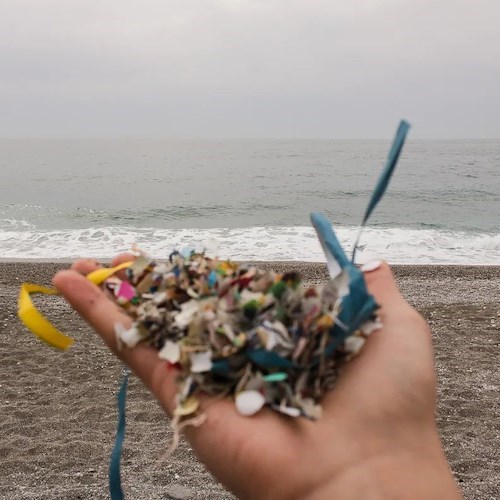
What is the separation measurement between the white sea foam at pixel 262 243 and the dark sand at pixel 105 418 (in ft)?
16.5

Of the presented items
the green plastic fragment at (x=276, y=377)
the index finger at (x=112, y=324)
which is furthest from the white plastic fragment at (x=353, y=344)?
the index finger at (x=112, y=324)

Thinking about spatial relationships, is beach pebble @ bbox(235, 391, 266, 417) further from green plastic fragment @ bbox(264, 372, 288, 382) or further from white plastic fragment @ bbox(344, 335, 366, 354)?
white plastic fragment @ bbox(344, 335, 366, 354)

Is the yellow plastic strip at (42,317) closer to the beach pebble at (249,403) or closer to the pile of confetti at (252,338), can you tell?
the pile of confetti at (252,338)

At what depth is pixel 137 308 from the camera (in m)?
1.56

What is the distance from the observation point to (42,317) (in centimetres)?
166

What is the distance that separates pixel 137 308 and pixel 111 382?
3539mm

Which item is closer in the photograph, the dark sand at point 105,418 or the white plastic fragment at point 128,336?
the white plastic fragment at point 128,336

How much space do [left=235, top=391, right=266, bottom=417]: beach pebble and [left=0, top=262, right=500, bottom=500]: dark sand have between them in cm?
220

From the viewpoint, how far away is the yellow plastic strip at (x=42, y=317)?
5.20ft

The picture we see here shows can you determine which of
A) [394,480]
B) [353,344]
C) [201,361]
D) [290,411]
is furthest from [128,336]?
[394,480]

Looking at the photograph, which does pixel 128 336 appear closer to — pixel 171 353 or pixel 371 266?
pixel 171 353

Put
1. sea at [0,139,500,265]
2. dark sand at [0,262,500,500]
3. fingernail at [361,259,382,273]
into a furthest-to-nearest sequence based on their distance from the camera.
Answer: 1. sea at [0,139,500,265]
2. dark sand at [0,262,500,500]
3. fingernail at [361,259,382,273]

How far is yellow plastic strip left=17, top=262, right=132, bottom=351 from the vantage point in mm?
1585

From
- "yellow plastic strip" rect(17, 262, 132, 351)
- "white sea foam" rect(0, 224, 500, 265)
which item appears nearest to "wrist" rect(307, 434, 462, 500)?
"yellow plastic strip" rect(17, 262, 132, 351)
